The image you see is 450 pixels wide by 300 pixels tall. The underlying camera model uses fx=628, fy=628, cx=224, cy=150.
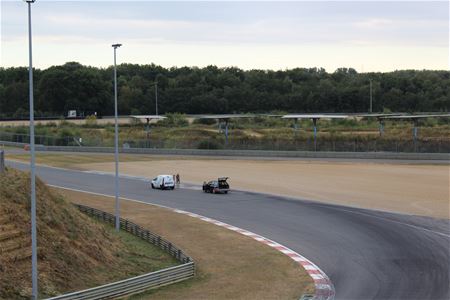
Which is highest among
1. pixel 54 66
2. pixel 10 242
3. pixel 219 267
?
pixel 54 66

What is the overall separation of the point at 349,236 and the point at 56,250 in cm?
1551

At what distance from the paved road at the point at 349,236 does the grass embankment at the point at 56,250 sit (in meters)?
7.63

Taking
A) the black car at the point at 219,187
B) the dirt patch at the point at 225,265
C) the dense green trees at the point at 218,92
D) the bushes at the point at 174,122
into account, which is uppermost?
the dense green trees at the point at 218,92

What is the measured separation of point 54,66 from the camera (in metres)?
163

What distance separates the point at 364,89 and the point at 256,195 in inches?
4438

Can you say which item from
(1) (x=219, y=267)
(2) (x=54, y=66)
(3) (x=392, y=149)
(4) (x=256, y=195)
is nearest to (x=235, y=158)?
(3) (x=392, y=149)

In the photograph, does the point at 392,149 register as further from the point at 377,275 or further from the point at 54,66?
the point at 54,66

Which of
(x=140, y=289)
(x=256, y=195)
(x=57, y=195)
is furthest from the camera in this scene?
(x=256, y=195)

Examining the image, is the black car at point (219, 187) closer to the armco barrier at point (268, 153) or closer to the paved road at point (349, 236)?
the paved road at point (349, 236)

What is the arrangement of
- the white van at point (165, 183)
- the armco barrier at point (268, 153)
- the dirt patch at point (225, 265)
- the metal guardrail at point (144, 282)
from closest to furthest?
the metal guardrail at point (144, 282), the dirt patch at point (225, 265), the white van at point (165, 183), the armco barrier at point (268, 153)

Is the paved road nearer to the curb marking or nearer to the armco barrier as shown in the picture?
the curb marking

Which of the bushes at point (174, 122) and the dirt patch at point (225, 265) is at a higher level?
the bushes at point (174, 122)

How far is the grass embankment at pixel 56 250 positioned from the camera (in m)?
23.0

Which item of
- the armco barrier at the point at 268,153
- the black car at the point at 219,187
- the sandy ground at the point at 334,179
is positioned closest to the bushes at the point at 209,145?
the armco barrier at the point at 268,153
